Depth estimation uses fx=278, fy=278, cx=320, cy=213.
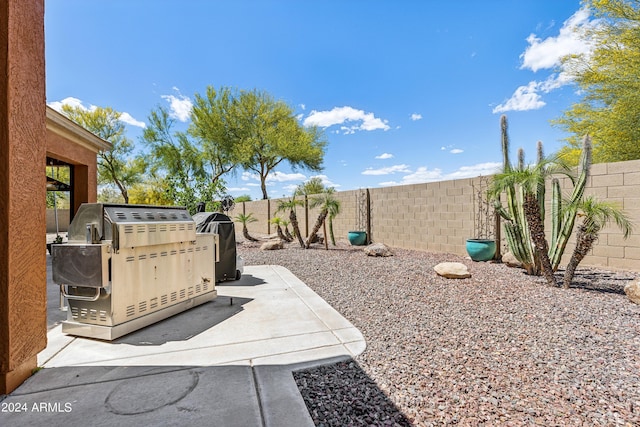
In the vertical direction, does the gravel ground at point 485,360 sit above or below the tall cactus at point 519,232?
below

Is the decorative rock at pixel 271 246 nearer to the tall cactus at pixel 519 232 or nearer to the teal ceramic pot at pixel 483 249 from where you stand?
the teal ceramic pot at pixel 483 249

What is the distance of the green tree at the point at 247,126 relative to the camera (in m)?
18.3

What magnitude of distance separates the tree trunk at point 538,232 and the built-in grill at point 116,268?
201 inches

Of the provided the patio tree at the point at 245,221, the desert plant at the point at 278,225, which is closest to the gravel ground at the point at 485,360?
the desert plant at the point at 278,225

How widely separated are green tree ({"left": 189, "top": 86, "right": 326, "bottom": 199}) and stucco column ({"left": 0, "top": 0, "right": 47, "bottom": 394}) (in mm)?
16740

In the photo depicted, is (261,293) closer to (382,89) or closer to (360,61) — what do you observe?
(360,61)

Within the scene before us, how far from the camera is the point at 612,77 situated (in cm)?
870

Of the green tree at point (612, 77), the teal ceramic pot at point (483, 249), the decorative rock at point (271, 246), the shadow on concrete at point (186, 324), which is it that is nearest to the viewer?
the shadow on concrete at point (186, 324)

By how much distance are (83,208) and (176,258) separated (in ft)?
3.28

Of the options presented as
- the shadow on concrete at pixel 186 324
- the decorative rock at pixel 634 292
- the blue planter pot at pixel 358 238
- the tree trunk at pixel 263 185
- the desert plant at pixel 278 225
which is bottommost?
the shadow on concrete at pixel 186 324

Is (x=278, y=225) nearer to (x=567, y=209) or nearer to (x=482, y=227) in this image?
(x=482, y=227)

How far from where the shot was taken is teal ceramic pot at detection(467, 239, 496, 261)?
21.1 ft

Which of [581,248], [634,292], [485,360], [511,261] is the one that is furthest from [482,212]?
[485,360]

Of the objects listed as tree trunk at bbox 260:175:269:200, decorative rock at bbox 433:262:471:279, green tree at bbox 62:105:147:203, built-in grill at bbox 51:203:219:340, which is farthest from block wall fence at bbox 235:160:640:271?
green tree at bbox 62:105:147:203
